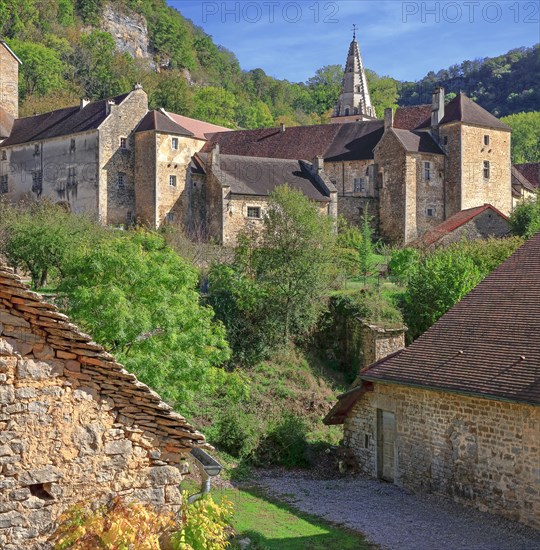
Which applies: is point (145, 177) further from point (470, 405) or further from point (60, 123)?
point (470, 405)

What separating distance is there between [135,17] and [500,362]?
11248 cm

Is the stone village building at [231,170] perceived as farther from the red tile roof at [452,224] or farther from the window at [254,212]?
the red tile roof at [452,224]

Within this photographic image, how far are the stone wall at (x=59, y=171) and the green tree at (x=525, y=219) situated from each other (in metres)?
25.8

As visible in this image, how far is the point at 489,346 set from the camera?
16.9 meters

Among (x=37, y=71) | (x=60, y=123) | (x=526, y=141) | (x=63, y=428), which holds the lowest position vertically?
(x=63, y=428)

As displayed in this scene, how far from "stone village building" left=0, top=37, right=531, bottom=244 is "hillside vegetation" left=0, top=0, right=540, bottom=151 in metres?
22.6

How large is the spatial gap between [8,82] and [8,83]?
8cm

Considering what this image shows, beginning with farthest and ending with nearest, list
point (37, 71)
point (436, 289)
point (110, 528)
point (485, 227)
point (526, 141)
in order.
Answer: point (526, 141)
point (37, 71)
point (485, 227)
point (436, 289)
point (110, 528)

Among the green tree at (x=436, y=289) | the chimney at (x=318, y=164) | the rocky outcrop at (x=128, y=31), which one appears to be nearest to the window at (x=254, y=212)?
the chimney at (x=318, y=164)

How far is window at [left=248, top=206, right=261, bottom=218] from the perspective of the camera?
165 ft

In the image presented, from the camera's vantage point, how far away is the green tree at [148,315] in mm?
18562

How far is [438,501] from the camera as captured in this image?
55.9ft

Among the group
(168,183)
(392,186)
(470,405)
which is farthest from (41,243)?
(392,186)

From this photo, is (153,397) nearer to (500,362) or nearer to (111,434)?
(111,434)
